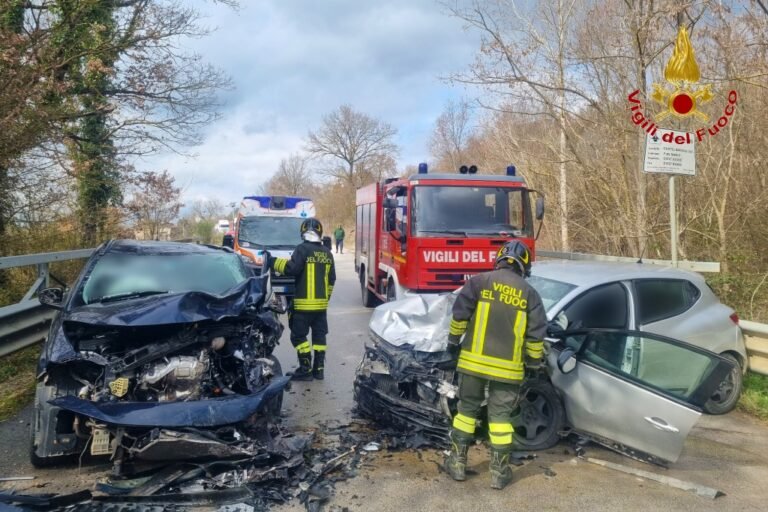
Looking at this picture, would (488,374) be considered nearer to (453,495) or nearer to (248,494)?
(453,495)

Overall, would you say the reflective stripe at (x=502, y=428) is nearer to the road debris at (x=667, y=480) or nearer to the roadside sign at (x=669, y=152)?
the road debris at (x=667, y=480)

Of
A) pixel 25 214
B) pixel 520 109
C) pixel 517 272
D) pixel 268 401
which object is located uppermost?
pixel 520 109

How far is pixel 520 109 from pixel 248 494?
12333 mm

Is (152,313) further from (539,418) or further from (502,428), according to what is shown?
(539,418)

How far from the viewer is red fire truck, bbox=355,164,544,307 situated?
28.2ft

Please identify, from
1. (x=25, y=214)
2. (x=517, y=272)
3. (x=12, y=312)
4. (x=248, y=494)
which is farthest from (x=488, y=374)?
(x=25, y=214)

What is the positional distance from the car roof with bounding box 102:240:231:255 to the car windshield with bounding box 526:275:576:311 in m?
3.43

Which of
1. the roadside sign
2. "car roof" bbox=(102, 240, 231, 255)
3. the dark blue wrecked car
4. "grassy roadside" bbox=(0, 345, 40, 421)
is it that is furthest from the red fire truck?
"grassy roadside" bbox=(0, 345, 40, 421)

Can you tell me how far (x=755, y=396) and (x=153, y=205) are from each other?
59.5ft

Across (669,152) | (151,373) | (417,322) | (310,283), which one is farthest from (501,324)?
(669,152)

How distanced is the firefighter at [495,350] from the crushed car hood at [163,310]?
6.07 feet

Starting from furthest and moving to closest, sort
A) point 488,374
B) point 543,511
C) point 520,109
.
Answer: point 520,109 → point 488,374 → point 543,511

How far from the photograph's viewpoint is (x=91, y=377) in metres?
4.03

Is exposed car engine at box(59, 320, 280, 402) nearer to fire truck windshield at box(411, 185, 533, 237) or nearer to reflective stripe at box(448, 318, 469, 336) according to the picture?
reflective stripe at box(448, 318, 469, 336)
